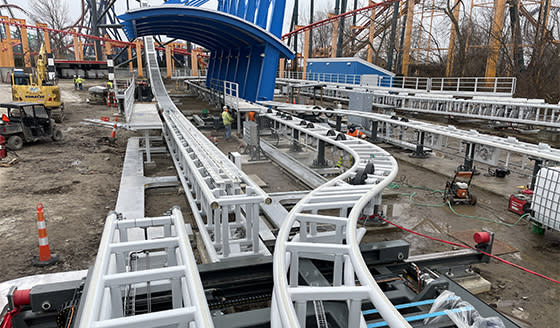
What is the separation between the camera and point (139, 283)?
127 inches

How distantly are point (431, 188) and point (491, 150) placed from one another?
1732 mm

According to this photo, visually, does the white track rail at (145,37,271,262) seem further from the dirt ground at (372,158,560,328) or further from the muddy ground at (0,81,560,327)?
the dirt ground at (372,158,560,328)

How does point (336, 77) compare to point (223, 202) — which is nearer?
point (223, 202)

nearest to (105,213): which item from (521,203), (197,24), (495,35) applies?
(521,203)

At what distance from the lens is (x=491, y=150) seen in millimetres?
9680

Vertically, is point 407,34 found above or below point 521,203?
above

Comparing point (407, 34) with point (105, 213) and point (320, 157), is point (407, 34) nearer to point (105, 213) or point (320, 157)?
point (320, 157)

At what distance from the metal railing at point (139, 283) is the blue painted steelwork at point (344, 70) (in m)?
28.0

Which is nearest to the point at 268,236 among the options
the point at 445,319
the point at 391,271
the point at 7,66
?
the point at 391,271

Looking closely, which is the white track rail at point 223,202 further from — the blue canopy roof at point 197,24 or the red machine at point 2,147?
the blue canopy roof at point 197,24

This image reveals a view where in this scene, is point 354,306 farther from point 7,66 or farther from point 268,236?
point 7,66

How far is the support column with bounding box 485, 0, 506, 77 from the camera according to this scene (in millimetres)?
24781

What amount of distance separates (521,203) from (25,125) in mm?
15984

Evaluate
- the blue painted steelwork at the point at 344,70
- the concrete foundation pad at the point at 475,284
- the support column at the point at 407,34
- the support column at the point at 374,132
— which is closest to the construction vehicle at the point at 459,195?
the concrete foundation pad at the point at 475,284
